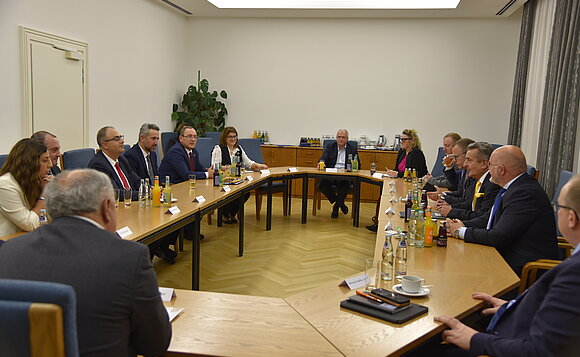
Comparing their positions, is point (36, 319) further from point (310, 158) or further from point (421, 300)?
point (310, 158)

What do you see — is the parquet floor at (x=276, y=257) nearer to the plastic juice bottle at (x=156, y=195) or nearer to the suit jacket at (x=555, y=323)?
the plastic juice bottle at (x=156, y=195)

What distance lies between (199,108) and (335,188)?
3138 millimetres

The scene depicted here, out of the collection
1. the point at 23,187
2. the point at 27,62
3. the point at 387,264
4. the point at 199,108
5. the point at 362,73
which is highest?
the point at 362,73

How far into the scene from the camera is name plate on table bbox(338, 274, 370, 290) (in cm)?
229

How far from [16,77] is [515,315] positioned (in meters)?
5.14

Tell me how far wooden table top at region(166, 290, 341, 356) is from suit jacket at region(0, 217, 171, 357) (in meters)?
0.29

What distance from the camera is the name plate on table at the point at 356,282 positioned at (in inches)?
90.1

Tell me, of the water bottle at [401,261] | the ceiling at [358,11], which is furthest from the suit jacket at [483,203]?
the ceiling at [358,11]

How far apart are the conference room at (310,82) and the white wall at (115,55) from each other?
2cm

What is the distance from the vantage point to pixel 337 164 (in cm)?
744

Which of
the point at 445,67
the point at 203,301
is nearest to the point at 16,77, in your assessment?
the point at 203,301

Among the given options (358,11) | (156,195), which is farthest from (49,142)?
(358,11)

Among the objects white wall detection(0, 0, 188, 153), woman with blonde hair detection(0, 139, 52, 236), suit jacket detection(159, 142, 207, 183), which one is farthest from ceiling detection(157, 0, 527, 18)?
woman with blonde hair detection(0, 139, 52, 236)

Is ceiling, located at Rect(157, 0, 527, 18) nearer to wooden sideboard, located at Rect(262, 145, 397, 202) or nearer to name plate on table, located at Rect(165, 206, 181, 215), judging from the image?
wooden sideboard, located at Rect(262, 145, 397, 202)
